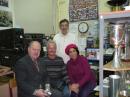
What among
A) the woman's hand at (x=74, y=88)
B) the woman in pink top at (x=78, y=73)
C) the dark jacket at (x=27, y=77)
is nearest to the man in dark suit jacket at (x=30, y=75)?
the dark jacket at (x=27, y=77)

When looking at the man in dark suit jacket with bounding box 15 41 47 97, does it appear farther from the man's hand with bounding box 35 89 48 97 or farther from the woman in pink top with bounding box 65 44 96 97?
the woman in pink top with bounding box 65 44 96 97

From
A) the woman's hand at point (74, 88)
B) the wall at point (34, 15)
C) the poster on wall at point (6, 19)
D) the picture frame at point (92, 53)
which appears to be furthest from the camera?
the wall at point (34, 15)

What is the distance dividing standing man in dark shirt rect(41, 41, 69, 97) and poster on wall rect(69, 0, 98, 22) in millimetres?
1292

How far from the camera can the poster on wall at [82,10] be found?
387 centimetres

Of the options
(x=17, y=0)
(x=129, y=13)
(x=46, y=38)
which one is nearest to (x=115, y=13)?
(x=129, y=13)

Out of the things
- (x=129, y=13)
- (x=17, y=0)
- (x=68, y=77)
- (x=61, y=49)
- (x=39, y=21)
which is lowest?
(x=68, y=77)

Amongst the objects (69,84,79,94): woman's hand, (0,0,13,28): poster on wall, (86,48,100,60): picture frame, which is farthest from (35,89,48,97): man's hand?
(0,0,13,28): poster on wall

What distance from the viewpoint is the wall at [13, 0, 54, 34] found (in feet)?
14.4

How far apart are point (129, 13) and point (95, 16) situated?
2335mm

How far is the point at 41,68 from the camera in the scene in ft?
8.78

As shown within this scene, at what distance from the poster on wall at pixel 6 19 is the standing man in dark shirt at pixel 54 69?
1.75 m

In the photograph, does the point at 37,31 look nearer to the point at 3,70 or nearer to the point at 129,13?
the point at 3,70

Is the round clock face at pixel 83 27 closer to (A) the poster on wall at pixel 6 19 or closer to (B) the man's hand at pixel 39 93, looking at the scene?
(A) the poster on wall at pixel 6 19

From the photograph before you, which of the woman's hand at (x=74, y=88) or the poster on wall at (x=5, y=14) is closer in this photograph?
the woman's hand at (x=74, y=88)
